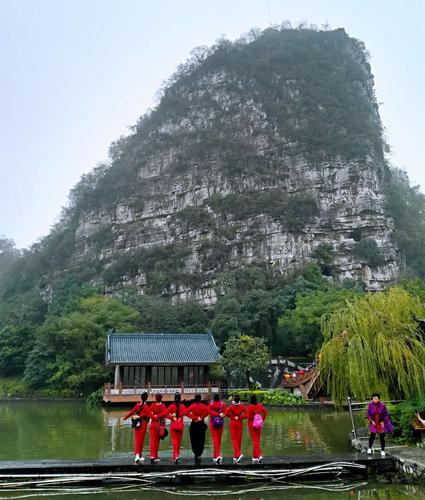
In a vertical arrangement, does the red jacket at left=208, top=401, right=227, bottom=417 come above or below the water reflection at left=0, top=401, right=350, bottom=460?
above

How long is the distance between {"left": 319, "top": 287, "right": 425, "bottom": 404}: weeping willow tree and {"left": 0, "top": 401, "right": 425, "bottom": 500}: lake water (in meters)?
1.51

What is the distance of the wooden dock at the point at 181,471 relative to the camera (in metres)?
6.88

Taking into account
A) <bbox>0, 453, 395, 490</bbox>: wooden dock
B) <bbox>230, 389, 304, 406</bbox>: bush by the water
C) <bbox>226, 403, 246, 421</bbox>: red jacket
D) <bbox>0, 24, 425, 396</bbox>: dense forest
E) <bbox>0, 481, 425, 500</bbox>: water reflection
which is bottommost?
<bbox>230, 389, 304, 406</bbox>: bush by the water

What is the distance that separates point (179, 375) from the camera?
26.9m

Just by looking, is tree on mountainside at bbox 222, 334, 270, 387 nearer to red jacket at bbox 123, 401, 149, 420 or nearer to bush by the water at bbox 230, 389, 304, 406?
bush by the water at bbox 230, 389, 304, 406

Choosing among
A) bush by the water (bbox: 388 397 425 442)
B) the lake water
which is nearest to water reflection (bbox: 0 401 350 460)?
the lake water

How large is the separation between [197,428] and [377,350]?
435cm

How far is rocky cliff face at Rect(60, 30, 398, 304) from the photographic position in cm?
4412

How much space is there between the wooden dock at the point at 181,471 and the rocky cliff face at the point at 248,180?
3377 cm

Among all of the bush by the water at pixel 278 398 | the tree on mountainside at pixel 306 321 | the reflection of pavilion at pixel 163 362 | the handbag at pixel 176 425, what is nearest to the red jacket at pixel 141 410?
the handbag at pixel 176 425

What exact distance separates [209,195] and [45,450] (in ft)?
135

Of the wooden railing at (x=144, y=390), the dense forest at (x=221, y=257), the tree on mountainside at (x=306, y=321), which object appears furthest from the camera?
the dense forest at (x=221, y=257)

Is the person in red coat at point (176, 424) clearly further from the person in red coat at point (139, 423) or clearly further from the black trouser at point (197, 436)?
the person in red coat at point (139, 423)

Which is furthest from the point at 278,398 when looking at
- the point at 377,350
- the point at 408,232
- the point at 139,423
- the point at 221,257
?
the point at 408,232
